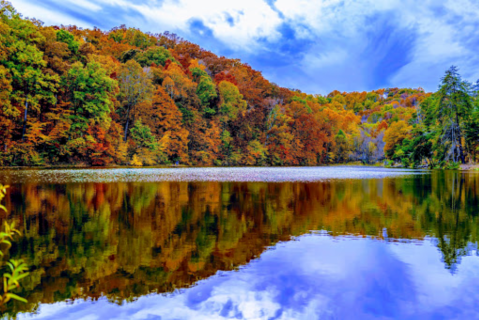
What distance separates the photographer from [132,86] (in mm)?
50750

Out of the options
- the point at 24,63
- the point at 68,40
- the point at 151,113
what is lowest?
the point at 151,113

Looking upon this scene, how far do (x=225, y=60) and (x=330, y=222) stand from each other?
85.5 m

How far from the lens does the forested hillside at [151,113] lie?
126ft

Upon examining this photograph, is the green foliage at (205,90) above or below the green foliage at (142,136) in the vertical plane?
above

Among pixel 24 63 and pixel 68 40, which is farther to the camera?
pixel 68 40

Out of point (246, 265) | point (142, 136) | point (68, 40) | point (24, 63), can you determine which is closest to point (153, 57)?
point (68, 40)

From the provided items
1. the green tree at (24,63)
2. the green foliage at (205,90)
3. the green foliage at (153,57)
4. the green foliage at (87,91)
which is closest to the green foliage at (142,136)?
the green foliage at (87,91)

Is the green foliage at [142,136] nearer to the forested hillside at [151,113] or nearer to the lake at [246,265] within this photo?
the forested hillside at [151,113]

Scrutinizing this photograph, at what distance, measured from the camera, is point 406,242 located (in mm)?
6742

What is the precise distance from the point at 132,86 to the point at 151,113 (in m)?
4.98

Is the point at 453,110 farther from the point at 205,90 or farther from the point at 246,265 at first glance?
the point at 246,265

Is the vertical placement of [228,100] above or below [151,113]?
above

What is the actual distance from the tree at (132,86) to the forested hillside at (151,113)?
15 cm

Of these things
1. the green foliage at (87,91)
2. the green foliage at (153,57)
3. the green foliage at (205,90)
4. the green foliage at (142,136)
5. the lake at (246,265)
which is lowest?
the lake at (246,265)
